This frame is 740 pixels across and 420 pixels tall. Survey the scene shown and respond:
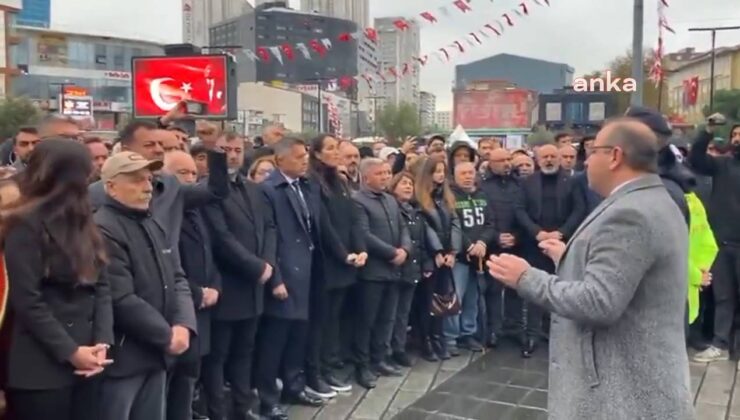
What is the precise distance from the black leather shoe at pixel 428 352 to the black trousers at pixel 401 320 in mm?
330

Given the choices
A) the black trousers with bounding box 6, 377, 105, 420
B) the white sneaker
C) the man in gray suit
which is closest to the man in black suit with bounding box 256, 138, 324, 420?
the black trousers with bounding box 6, 377, 105, 420

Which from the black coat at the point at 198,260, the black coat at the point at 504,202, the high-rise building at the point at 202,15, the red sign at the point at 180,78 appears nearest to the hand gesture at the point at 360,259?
the black coat at the point at 198,260

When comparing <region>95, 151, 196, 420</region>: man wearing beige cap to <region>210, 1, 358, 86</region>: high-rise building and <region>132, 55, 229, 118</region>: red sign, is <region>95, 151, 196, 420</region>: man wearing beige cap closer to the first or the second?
<region>210, 1, 358, 86</region>: high-rise building

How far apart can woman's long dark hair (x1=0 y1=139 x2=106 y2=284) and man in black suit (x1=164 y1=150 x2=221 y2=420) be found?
1154mm

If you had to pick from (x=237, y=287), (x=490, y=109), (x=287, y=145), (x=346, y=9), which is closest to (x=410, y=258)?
(x=287, y=145)

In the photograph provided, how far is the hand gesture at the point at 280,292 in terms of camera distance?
5211mm

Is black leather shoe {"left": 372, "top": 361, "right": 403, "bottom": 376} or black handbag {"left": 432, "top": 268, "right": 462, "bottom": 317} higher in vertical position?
black handbag {"left": 432, "top": 268, "right": 462, "bottom": 317}

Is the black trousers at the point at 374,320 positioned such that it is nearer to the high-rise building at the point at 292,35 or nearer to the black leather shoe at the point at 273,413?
the black leather shoe at the point at 273,413

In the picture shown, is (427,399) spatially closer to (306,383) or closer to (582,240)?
(306,383)

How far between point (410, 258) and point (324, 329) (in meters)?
0.91

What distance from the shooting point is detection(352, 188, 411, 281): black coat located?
6160 millimetres

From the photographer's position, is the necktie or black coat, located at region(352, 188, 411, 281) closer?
the necktie

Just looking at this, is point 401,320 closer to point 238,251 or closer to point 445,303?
point 445,303

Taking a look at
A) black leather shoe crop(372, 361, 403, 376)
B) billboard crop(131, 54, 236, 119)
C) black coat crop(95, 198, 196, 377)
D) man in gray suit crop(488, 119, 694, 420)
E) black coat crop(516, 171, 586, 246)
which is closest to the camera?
man in gray suit crop(488, 119, 694, 420)
